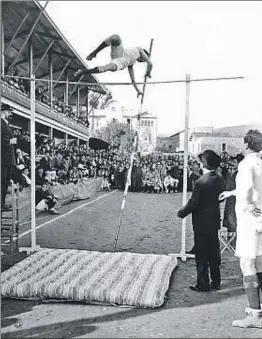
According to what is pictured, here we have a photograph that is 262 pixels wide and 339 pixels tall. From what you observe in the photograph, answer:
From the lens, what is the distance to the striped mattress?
12.0 feet

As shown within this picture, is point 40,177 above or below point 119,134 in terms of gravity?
below

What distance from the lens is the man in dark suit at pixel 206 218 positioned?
399 cm

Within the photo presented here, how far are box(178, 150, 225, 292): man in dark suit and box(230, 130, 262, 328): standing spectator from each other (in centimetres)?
83

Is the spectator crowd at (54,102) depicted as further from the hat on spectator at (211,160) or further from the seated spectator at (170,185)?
the hat on spectator at (211,160)

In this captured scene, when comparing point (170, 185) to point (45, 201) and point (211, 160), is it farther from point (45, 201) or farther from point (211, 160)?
point (211, 160)

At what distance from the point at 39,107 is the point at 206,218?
448 centimetres

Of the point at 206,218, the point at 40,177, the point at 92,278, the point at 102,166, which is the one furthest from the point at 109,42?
the point at 40,177

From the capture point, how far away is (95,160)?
6875 millimetres

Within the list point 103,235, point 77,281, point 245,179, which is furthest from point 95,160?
point 245,179

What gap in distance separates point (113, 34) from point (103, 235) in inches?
153

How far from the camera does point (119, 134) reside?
5605 millimetres

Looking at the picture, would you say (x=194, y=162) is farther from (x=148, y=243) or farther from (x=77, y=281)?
(x=77, y=281)

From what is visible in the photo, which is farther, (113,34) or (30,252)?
(30,252)

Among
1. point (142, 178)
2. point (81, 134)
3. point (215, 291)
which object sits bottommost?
point (215, 291)
